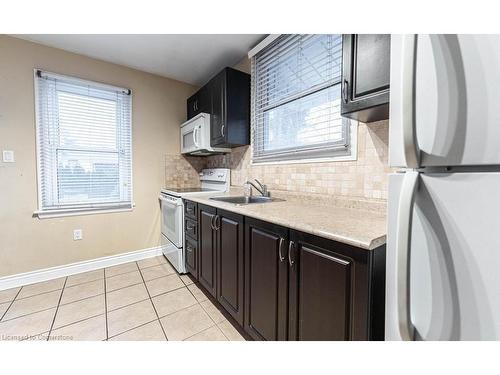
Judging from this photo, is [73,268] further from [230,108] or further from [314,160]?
[314,160]

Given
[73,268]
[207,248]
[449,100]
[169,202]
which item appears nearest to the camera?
[449,100]

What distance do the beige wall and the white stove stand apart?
34 cm

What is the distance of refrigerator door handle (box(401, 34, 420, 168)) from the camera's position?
1.71ft

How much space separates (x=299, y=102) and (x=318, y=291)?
154 centimetres

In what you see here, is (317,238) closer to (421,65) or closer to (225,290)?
(421,65)

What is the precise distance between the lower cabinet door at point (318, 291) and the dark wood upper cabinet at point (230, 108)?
159 centimetres

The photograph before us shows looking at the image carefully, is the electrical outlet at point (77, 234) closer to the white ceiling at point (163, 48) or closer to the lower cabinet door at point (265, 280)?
the white ceiling at point (163, 48)

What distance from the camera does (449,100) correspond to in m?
0.51

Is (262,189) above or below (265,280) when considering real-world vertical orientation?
above

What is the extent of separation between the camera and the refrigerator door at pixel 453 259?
1.58 ft

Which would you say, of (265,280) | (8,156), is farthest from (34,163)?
(265,280)

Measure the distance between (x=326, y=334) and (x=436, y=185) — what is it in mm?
755
